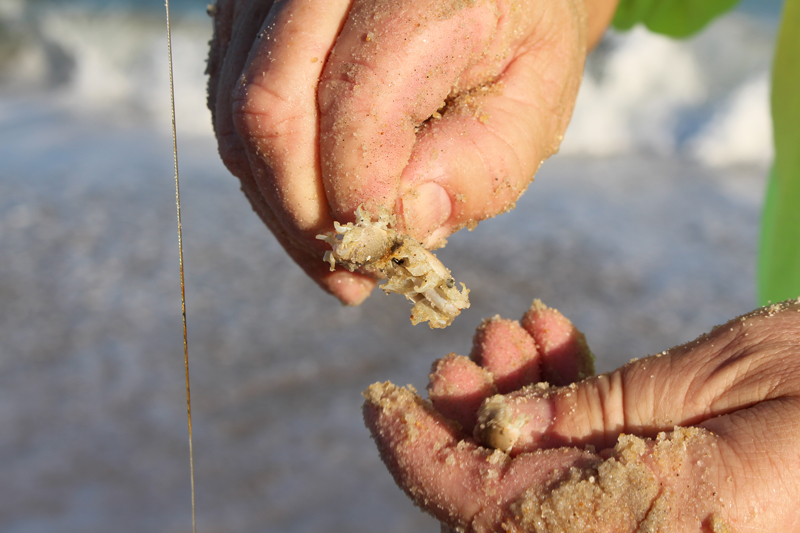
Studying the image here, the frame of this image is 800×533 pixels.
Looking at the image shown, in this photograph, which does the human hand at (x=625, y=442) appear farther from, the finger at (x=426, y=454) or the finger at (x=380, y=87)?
the finger at (x=380, y=87)

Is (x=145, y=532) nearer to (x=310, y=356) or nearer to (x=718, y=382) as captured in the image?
(x=310, y=356)

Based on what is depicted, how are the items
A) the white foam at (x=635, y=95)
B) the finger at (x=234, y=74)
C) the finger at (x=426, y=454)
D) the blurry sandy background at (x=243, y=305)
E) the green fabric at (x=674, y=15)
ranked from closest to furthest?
1. the finger at (x=426, y=454)
2. the finger at (x=234, y=74)
3. the green fabric at (x=674, y=15)
4. the blurry sandy background at (x=243, y=305)
5. the white foam at (x=635, y=95)

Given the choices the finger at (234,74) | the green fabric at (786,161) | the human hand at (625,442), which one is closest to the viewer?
the human hand at (625,442)

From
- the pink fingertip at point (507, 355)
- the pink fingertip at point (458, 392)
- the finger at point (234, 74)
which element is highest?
the finger at point (234, 74)

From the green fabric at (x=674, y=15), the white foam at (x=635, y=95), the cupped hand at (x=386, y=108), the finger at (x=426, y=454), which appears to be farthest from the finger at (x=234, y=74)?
the white foam at (x=635, y=95)

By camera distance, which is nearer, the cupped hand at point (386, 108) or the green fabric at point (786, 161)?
the cupped hand at point (386, 108)

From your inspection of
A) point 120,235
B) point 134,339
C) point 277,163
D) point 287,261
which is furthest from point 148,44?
point 277,163

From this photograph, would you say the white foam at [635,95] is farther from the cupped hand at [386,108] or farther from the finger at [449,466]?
the finger at [449,466]

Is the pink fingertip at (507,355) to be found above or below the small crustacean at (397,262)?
below

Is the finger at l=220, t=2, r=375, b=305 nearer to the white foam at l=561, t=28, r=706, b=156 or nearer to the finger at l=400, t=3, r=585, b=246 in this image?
the finger at l=400, t=3, r=585, b=246
